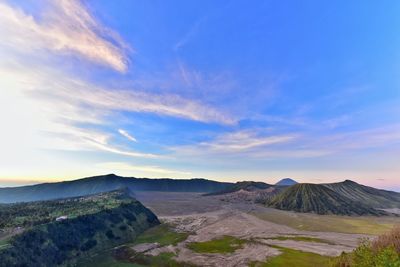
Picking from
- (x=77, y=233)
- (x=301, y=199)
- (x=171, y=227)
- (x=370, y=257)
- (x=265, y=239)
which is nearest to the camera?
(x=370, y=257)

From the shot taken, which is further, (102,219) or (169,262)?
(102,219)

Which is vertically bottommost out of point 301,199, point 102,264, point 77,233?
point 102,264

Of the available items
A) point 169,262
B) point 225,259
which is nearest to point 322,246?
point 225,259

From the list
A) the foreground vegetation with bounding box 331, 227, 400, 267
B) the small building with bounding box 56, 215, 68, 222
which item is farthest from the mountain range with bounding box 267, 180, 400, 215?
the small building with bounding box 56, 215, 68, 222

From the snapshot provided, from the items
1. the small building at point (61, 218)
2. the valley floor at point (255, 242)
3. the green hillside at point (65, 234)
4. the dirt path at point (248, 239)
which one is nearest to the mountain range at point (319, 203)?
the valley floor at point (255, 242)

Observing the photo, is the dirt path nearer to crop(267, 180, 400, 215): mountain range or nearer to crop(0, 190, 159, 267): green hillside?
crop(0, 190, 159, 267): green hillside

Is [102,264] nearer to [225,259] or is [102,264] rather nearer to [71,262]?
[71,262]

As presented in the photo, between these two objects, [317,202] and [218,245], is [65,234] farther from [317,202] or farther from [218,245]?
[317,202]
